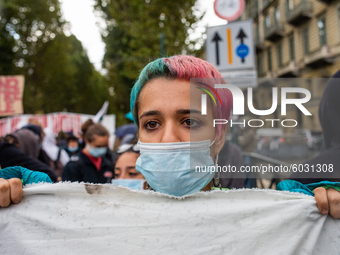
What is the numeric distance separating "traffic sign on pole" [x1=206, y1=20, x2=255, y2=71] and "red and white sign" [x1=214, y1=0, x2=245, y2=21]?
Result: 0.20 m

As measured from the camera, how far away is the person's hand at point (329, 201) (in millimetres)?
1133

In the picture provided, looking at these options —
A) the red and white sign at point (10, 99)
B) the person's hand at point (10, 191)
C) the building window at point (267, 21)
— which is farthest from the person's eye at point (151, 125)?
the building window at point (267, 21)

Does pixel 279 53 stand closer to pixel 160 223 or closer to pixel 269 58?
pixel 269 58

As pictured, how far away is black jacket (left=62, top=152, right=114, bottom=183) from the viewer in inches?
132

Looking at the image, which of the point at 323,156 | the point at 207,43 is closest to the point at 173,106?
the point at 323,156

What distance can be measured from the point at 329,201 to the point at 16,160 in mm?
2678

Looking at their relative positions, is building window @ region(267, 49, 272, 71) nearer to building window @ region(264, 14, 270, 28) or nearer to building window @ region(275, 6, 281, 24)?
building window @ region(264, 14, 270, 28)

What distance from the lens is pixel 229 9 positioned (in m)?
4.08

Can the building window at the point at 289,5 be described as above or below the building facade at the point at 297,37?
above

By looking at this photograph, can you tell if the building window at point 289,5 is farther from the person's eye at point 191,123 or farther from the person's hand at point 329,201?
the person's hand at point 329,201

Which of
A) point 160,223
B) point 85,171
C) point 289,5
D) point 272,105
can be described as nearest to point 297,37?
point 289,5

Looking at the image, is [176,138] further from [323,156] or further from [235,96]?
[323,156]

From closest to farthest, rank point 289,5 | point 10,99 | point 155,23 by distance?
point 10,99, point 155,23, point 289,5

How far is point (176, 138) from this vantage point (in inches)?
52.8
